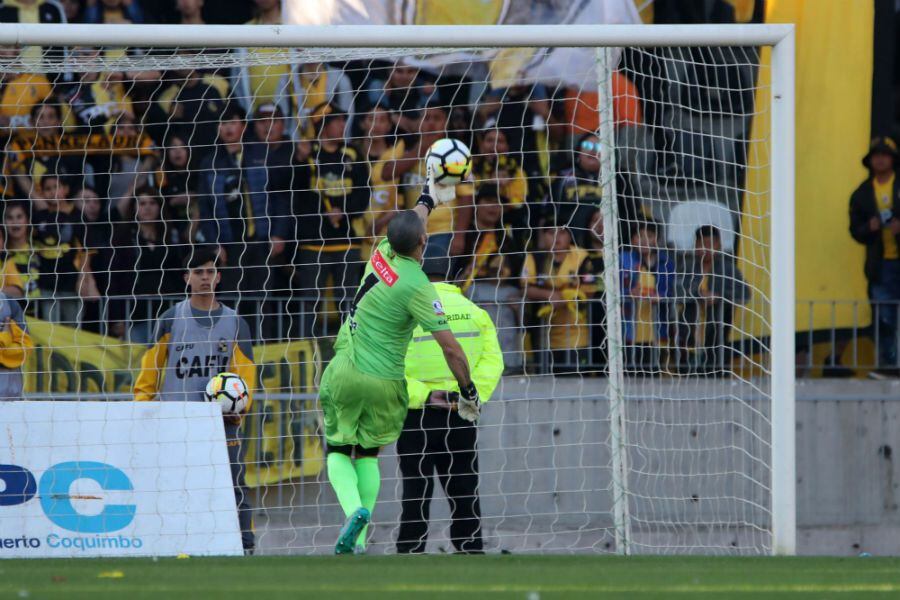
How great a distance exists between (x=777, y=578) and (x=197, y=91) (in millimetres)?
6030

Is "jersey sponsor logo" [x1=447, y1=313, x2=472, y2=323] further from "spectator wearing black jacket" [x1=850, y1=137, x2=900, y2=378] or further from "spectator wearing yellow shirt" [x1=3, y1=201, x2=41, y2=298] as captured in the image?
"spectator wearing black jacket" [x1=850, y1=137, x2=900, y2=378]

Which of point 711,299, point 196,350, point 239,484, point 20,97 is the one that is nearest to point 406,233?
point 196,350

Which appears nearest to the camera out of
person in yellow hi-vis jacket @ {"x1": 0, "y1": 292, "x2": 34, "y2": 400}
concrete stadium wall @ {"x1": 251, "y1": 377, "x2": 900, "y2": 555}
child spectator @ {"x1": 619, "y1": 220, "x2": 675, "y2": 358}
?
person in yellow hi-vis jacket @ {"x1": 0, "y1": 292, "x2": 34, "y2": 400}

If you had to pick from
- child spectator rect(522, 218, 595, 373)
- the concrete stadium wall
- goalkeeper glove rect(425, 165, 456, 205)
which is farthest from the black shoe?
goalkeeper glove rect(425, 165, 456, 205)

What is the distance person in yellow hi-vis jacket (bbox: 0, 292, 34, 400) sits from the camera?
27.8 ft

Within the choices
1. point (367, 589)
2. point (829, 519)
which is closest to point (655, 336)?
point (829, 519)

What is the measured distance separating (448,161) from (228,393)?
2019 millimetres

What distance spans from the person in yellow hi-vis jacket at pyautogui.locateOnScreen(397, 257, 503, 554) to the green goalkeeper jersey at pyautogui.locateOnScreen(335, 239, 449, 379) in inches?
33.4

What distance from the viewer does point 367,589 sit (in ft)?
16.9

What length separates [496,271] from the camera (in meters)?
9.27

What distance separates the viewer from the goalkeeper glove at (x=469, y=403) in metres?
6.90

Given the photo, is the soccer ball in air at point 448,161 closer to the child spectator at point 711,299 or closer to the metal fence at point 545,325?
the metal fence at point 545,325

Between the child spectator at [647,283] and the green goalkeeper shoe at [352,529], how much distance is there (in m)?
2.86

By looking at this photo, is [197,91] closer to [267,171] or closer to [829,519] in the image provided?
[267,171]
